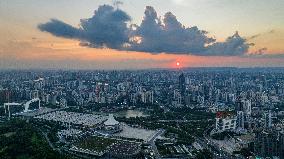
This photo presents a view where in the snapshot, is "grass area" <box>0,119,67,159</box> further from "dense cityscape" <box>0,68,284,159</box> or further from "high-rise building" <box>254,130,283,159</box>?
"high-rise building" <box>254,130,283,159</box>

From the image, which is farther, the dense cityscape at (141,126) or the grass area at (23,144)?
the dense cityscape at (141,126)

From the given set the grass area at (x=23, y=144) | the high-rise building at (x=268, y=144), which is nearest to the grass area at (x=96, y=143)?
the grass area at (x=23, y=144)

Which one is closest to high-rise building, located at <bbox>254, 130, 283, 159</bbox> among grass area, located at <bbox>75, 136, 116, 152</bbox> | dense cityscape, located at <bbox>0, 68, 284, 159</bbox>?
dense cityscape, located at <bbox>0, 68, 284, 159</bbox>

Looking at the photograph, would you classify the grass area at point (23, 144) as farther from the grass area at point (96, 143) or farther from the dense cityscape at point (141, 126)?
the grass area at point (96, 143)

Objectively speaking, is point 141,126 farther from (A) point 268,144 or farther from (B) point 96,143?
(A) point 268,144

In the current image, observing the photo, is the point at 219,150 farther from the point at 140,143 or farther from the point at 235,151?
the point at 140,143

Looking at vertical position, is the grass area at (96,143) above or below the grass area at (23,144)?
below

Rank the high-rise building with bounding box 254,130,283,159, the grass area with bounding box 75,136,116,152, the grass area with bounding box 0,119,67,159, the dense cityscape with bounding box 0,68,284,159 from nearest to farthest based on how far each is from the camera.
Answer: the grass area with bounding box 0,119,67,159 → the high-rise building with bounding box 254,130,283,159 → the dense cityscape with bounding box 0,68,284,159 → the grass area with bounding box 75,136,116,152

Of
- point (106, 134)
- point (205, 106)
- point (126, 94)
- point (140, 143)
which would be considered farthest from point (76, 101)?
point (140, 143)
